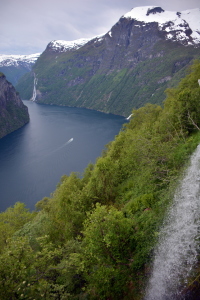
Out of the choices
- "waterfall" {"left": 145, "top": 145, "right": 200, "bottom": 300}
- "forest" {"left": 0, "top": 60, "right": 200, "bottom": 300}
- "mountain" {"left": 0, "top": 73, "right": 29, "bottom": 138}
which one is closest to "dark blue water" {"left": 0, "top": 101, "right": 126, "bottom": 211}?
"mountain" {"left": 0, "top": 73, "right": 29, "bottom": 138}

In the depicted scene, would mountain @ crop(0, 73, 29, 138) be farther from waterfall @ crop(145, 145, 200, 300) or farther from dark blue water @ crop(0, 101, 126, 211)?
waterfall @ crop(145, 145, 200, 300)

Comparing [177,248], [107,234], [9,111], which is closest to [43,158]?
[107,234]

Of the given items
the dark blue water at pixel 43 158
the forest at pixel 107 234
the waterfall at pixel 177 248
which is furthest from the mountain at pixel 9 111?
the waterfall at pixel 177 248

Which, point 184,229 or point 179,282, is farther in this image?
point 184,229

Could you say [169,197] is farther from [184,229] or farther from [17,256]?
[17,256]

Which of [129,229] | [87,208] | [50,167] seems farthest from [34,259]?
[50,167]

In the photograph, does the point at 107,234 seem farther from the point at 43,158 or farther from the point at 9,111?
the point at 9,111

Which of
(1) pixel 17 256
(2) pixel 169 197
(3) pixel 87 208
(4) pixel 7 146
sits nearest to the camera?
(1) pixel 17 256
